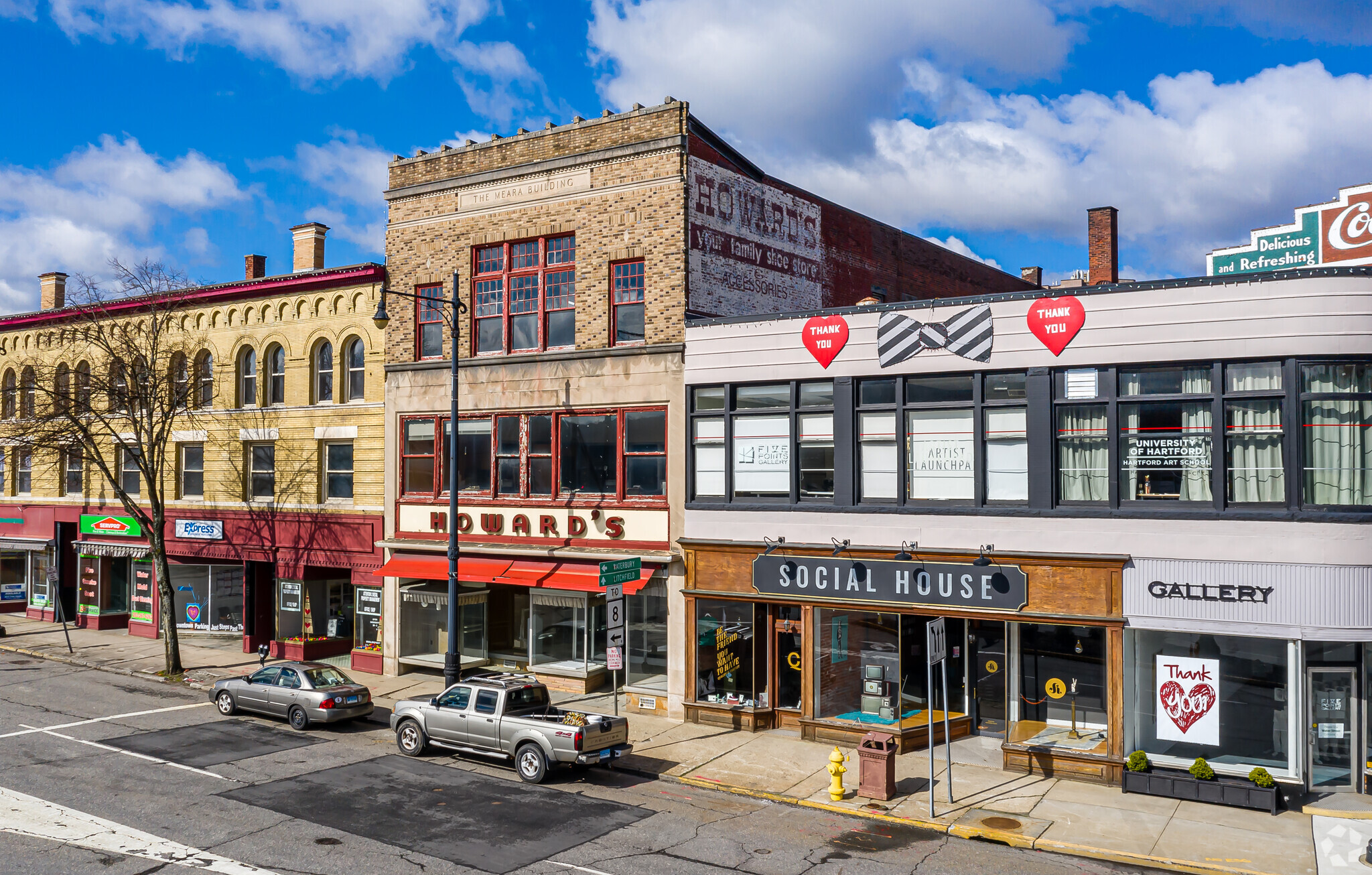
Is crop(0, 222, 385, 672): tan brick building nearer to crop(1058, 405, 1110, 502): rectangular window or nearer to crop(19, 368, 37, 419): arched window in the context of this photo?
crop(19, 368, 37, 419): arched window

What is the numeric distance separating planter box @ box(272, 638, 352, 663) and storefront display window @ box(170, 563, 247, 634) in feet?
15.7

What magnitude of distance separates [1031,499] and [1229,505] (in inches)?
130

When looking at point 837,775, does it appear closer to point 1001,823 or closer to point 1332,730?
point 1001,823

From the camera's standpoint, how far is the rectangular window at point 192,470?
3406cm

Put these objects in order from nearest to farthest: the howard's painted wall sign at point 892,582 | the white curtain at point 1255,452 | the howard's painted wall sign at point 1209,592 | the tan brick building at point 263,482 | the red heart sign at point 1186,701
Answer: the howard's painted wall sign at point 1209,592
the white curtain at point 1255,452
the red heart sign at point 1186,701
the howard's painted wall sign at point 892,582
the tan brick building at point 263,482

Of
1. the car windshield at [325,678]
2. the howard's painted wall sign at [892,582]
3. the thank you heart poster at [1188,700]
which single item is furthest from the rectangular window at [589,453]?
the thank you heart poster at [1188,700]

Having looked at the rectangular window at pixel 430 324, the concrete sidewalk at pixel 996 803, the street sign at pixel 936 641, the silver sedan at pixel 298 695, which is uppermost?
the rectangular window at pixel 430 324

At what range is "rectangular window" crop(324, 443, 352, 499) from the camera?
3028cm

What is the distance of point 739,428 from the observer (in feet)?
74.5

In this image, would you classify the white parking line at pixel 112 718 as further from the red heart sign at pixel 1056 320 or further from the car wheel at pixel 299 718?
the red heart sign at pixel 1056 320

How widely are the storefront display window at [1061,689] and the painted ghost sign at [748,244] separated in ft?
34.9

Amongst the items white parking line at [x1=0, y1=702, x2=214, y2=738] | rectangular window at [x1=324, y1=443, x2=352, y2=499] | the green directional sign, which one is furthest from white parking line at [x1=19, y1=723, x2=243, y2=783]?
rectangular window at [x1=324, y1=443, x2=352, y2=499]

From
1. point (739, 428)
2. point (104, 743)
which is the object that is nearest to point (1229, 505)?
point (739, 428)

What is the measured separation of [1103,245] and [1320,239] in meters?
13.1
